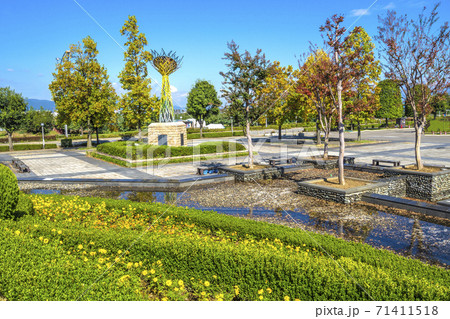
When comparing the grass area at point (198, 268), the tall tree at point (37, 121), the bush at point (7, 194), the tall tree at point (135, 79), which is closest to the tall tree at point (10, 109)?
the tall tree at point (135, 79)

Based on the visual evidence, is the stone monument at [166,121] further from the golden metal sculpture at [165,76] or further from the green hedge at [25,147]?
the green hedge at [25,147]

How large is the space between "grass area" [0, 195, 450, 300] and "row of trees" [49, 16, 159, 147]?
29032 mm

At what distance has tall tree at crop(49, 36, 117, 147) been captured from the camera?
34938 millimetres

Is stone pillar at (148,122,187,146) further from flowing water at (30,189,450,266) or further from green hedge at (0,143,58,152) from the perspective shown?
green hedge at (0,143,58,152)

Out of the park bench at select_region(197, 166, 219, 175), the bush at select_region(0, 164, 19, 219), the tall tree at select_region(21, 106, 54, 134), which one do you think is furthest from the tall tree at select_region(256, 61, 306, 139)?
the tall tree at select_region(21, 106, 54, 134)

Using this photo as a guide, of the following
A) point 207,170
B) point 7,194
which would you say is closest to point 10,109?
point 207,170

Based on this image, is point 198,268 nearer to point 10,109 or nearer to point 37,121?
point 10,109

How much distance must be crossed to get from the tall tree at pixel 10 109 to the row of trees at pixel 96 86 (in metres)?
4.05

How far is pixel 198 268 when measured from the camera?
548 cm

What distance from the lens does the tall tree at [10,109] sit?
34.8m
